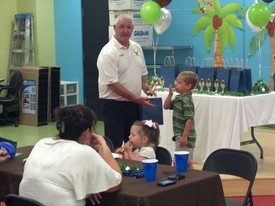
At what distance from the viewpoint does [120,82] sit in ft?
15.4

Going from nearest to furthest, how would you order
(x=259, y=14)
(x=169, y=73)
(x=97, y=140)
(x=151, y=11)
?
(x=97, y=140)
(x=259, y=14)
(x=169, y=73)
(x=151, y=11)

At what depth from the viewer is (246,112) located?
5.24 meters

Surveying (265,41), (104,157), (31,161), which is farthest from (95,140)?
(265,41)

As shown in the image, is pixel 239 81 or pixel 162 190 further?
pixel 239 81

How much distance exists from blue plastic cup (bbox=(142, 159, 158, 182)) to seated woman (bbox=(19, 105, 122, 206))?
155 millimetres

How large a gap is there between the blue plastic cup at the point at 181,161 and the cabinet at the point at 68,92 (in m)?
6.53

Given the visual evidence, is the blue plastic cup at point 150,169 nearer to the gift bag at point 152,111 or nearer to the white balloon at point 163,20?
the gift bag at point 152,111

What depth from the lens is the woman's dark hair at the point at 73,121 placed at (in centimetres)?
268

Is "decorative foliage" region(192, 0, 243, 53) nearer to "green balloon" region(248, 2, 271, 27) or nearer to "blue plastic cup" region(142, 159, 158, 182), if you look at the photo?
"green balloon" region(248, 2, 271, 27)

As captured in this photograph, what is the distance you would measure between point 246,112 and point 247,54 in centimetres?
247

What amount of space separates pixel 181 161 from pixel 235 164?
64 cm

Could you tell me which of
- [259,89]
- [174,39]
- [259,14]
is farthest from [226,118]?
[174,39]

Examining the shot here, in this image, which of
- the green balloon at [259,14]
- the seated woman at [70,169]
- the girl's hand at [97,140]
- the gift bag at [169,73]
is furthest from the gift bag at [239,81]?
the seated woman at [70,169]

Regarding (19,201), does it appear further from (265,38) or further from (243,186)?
(265,38)
